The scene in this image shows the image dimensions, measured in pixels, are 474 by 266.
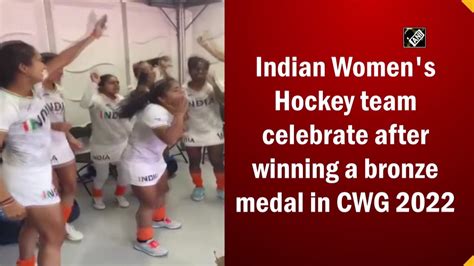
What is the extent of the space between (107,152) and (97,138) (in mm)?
56

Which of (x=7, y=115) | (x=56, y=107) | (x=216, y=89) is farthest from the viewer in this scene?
(x=216, y=89)

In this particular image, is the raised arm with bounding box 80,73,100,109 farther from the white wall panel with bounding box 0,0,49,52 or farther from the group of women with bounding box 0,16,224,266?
the white wall panel with bounding box 0,0,49,52

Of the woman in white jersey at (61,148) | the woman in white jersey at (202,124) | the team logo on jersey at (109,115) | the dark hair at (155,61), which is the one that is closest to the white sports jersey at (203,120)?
the woman in white jersey at (202,124)

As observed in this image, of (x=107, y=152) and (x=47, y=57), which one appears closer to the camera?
(x=47, y=57)

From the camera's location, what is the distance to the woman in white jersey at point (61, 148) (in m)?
1.40

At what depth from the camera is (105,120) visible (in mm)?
1477

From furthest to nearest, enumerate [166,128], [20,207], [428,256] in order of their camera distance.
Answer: [428,256]
[166,128]
[20,207]

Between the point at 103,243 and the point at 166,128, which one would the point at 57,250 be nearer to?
the point at 103,243

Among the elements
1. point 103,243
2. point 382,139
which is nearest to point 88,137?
point 103,243

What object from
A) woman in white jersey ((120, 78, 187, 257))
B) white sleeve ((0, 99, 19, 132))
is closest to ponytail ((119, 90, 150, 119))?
woman in white jersey ((120, 78, 187, 257))

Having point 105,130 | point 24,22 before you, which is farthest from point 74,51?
point 105,130

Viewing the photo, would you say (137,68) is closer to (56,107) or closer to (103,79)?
(103,79)

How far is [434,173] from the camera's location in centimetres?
159

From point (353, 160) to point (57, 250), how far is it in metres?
1.00
